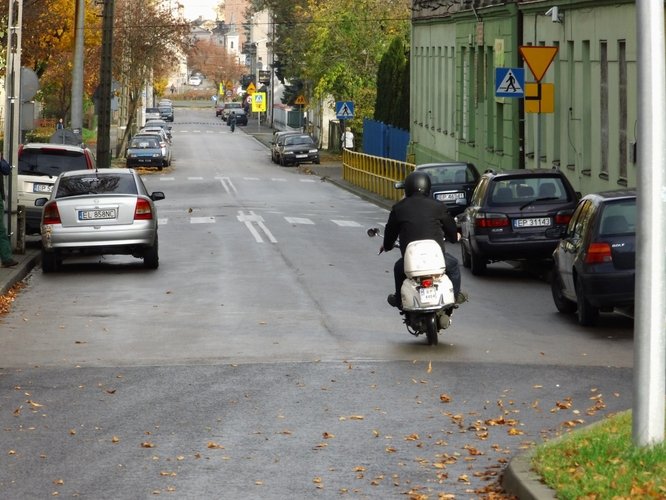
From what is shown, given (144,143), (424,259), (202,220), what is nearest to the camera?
(424,259)

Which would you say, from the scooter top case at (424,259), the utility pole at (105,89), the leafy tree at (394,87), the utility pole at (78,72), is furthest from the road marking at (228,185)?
the scooter top case at (424,259)

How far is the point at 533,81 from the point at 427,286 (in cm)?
2323

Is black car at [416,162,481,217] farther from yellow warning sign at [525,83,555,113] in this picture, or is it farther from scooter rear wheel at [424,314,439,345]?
scooter rear wheel at [424,314,439,345]

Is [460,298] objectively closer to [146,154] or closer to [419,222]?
[419,222]

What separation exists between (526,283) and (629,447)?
13680 mm

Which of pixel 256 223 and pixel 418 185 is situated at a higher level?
pixel 418 185

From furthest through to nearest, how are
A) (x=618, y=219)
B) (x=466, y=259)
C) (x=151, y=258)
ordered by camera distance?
(x=466, y=259) → (x=151, y=258) → (x=618, y=219)

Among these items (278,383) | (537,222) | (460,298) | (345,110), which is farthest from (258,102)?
(278,383)

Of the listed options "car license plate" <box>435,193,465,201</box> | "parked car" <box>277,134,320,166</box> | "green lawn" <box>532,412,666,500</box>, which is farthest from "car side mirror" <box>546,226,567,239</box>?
"parked car" <box>277,134,320,166</box>

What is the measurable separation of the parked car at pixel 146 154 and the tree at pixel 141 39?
695 cm

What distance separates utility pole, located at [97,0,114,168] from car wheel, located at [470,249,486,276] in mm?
21399

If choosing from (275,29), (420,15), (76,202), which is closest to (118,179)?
(76,202)

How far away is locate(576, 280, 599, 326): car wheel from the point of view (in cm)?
1631

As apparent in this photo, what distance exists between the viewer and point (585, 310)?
53.7 ft
